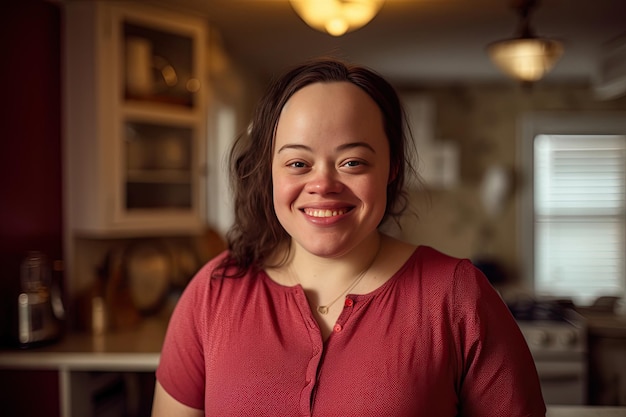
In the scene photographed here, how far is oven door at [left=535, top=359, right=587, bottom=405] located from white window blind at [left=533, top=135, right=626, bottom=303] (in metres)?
2.18

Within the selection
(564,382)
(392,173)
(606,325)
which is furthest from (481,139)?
(392,173)

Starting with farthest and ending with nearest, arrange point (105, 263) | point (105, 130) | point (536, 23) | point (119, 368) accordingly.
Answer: point (536, 23) → point (105, 263) → point (105, 130) → point (119, 368)

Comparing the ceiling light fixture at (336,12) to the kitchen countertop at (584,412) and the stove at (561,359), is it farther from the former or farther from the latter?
the stove at (561,359)

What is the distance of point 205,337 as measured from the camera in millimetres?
1178

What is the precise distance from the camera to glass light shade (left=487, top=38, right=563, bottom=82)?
2.43 meters

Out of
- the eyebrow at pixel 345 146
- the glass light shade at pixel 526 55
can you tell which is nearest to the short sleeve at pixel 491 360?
the eyebrow at pixel 345 146

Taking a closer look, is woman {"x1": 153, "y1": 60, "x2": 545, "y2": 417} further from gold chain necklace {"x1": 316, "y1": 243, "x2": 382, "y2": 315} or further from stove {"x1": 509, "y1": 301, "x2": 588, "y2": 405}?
stove {"x1": 509, "y1": 301, "x2": 588, "y2": 405}

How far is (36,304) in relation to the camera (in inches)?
87.5

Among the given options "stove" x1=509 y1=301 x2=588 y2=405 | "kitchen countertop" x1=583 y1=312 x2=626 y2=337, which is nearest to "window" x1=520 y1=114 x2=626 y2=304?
"kitchen countertop" x1=583 y1=312 x2=626 y2=337

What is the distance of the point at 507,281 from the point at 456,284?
13.0 ft

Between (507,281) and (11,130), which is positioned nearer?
(11,130)

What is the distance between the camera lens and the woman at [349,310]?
3.46 feet

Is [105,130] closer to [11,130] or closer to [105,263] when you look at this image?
[11,130]

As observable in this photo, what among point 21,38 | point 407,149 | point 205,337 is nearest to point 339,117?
point 407,149
